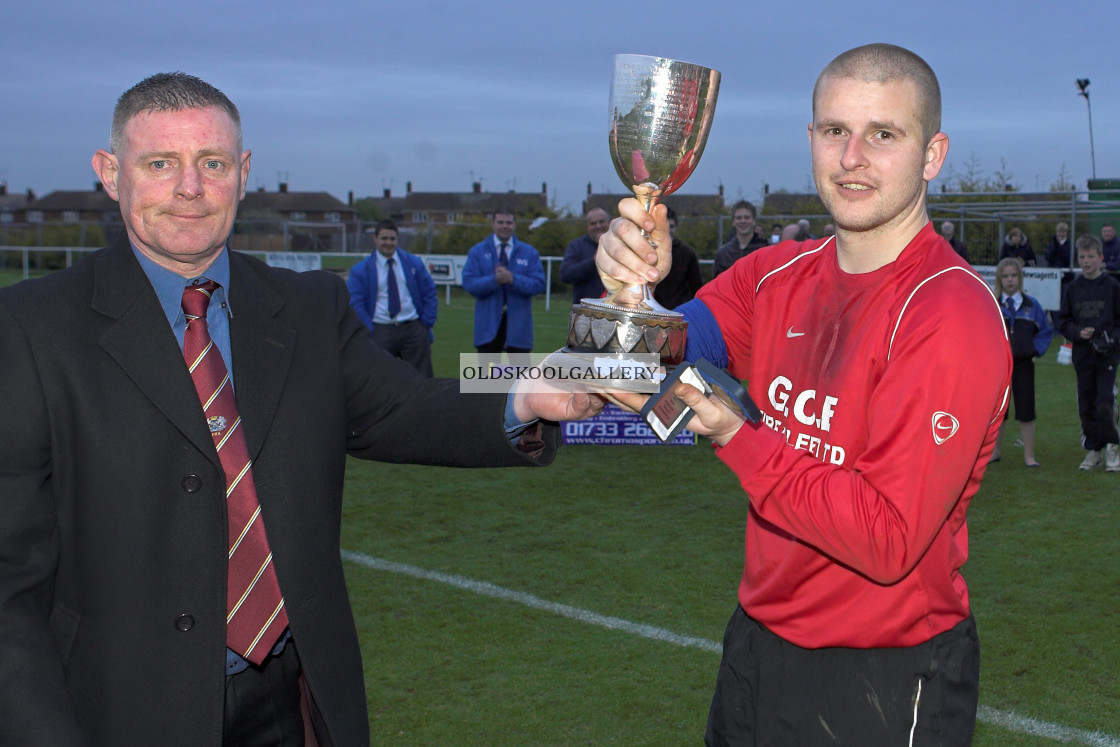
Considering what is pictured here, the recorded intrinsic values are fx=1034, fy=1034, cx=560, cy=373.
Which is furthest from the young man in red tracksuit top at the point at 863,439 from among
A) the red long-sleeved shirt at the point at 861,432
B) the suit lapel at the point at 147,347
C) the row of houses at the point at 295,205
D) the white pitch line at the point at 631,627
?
the row of houses at the point at 295,205

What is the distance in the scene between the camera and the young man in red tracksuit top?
1980mm

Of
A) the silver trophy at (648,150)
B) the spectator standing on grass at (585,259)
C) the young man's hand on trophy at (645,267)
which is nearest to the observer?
the young man's hand on trophy at (645,267)

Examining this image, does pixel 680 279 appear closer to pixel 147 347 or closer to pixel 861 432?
pixel 861 432

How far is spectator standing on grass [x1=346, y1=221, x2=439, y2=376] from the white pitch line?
12.9 feet

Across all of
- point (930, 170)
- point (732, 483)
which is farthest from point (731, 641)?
point (732, 483)

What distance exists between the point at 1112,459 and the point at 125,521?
28.8 ft

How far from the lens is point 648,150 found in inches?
86.2

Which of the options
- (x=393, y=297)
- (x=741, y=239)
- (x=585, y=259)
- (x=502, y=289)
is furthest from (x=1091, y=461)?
(x=393, y=297)

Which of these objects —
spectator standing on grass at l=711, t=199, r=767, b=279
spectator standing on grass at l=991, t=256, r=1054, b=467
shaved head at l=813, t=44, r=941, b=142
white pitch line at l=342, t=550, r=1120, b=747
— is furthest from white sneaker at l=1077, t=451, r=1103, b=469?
shaved head at l=813, t=44, r=941, b=142

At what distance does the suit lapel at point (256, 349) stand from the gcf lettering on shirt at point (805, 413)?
1137 millimetres

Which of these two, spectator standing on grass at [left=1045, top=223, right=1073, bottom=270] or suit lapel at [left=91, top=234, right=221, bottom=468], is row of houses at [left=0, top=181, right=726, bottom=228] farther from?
suit lapel at [left=91, top=234, right=221, bottom=468]

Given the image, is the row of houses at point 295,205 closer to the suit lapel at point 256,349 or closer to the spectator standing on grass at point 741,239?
the spectator standing on grass at point 741,239

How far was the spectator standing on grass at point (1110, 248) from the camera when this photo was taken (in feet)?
58.5

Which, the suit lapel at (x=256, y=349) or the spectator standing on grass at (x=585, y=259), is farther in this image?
the spectator standing on grass at (x=585, y=259)
